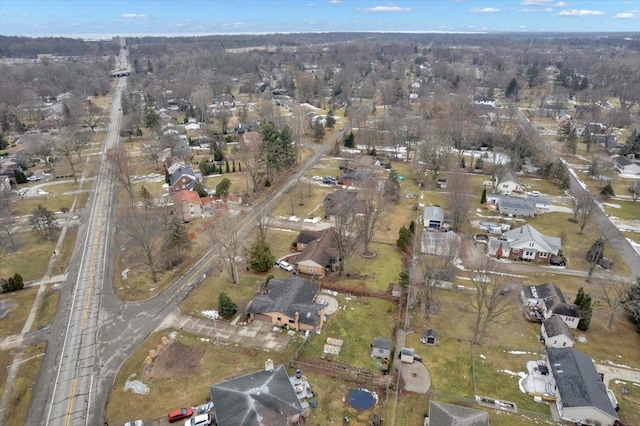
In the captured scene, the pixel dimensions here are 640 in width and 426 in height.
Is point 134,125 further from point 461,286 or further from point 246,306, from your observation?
point 461,286

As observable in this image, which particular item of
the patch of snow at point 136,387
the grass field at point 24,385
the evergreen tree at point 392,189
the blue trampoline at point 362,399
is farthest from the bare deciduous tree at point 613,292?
the grass field at point 24,385

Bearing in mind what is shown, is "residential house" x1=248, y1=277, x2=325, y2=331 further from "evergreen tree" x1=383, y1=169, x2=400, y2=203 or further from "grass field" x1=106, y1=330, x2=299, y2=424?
"evergreen tree" x1=383, y1=169, x2=400, y2=203

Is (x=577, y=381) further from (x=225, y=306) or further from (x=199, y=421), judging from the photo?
(x=225, y=306)

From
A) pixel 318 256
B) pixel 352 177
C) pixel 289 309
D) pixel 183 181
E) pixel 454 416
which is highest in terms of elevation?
pixel 183 181

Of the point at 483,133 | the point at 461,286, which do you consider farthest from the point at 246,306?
the point at 483,133

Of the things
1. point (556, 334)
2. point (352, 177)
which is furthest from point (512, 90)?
point (556, 334)

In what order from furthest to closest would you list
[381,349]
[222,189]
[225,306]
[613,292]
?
[222,189]
[613,292]
[225,306]
[381,349]
